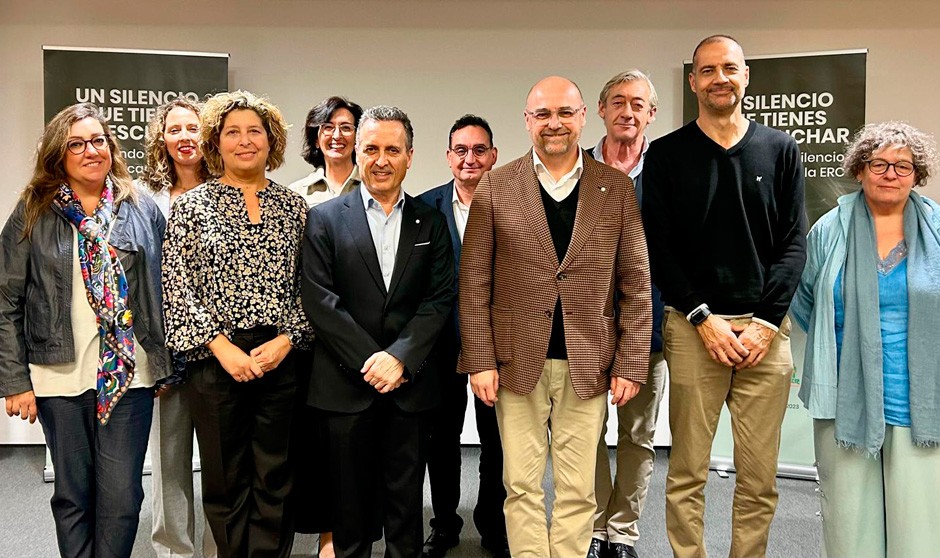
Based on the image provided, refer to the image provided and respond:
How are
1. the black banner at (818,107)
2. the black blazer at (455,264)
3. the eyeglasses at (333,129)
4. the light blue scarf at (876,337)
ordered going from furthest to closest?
the black banner at (818,107), the eyeglasses at (333,129), the black blazer at (455,264), the light blue scarf at (876,337)

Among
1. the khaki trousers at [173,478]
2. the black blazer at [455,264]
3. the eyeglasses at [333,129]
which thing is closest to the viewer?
the khaki trousers at [173,478]

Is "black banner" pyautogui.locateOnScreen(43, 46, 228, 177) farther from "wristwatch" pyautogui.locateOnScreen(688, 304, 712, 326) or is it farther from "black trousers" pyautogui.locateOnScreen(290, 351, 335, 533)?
"wristwatch" pyautogui.locateOnScreen(688, 304, 712, 326)

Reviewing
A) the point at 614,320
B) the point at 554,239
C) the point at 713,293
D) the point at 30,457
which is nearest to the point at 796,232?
the point at 713,293

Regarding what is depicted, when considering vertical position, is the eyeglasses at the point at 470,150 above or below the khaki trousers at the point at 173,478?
above

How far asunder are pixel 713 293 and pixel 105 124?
2273mm

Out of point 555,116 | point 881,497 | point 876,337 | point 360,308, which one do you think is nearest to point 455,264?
point 360,308

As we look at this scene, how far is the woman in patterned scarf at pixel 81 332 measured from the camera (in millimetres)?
2264

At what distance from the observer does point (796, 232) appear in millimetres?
2416

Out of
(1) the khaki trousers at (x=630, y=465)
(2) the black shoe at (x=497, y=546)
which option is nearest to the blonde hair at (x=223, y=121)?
(1) the khaki trousers at (x=630, y=465)

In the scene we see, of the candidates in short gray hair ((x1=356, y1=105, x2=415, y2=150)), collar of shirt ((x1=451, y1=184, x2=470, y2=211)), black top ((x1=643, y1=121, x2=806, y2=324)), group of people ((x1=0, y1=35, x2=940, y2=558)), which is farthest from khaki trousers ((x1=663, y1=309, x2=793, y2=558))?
short gray hair ((x1=356, y1=105, x2=415, y2=150))

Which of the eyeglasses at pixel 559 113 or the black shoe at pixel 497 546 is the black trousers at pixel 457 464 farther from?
the eyeglasses at pixel 559 113

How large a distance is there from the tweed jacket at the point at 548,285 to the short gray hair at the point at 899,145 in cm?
81

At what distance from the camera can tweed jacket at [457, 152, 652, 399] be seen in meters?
2.36

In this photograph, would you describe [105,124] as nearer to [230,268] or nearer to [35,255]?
[35,255]
